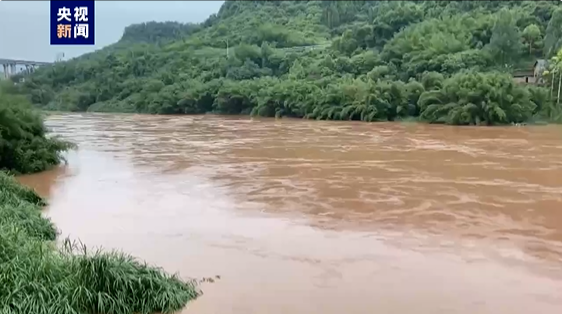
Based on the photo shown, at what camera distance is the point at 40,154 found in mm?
11625

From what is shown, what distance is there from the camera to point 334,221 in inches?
310

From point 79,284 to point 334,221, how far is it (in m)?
4.05

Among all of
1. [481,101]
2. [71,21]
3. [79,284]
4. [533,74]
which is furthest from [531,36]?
[79,284]

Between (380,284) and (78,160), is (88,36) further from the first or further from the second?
(380,284)

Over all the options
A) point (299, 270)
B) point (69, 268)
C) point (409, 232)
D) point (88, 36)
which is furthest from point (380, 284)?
point (88, 36)

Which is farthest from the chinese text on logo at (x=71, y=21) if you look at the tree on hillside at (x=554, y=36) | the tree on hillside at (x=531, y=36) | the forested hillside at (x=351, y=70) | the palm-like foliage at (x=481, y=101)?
the tree on hillside at (x=531, y=36)

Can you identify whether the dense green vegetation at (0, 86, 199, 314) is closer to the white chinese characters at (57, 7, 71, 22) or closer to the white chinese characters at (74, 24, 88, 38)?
the white chinese characters at (74, 24, 88, 38)

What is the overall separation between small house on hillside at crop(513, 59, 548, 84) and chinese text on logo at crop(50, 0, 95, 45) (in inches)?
884

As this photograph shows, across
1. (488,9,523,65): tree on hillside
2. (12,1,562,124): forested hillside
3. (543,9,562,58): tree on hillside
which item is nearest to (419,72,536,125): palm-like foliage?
(12,1,562,124): forested hillside

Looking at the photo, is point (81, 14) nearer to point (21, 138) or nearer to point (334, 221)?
point (21, 138)

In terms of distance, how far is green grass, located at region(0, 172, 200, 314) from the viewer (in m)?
4.10

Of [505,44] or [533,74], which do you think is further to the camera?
[505,44]

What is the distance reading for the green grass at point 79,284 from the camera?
4102mm

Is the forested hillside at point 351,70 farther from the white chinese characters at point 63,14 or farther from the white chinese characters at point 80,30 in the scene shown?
the white chinese characters at point 80,30
